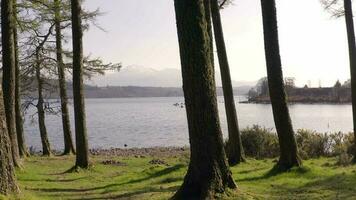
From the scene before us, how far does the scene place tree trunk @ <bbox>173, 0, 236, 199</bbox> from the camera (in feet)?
30.9

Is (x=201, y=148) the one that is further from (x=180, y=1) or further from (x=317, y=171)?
(x=317, y=171)

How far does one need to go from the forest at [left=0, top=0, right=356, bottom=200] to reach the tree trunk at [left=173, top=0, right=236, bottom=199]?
0.7 inches

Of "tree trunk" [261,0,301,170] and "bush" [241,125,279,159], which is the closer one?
"tree trunk" [261,0,301,170]

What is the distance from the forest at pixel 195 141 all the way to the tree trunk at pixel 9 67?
3cm

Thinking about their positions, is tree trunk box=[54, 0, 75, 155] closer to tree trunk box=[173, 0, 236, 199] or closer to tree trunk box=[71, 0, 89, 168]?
tree trunk box=[71, 0, 89, 168]

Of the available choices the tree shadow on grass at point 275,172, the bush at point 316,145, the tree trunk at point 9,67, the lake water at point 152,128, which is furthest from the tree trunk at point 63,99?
the tree shadow on grass at point 275,172

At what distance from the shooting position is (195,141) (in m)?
9.54

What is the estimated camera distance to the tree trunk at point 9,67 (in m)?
A: 16.5

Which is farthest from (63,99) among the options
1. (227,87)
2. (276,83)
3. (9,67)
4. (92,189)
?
(276,83)

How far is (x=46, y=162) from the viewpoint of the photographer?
2169cm

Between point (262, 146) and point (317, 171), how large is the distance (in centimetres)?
950

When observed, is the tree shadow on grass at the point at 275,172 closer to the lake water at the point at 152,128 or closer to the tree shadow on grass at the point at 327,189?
the tree shadow on grass at the point at 327,189

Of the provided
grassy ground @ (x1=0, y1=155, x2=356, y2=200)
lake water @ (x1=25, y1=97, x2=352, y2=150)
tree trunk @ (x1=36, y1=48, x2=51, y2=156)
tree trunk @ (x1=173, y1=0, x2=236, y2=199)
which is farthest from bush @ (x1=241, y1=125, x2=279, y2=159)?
tree trunk @ (x1=173, y1=0, x2=236, y2=199)

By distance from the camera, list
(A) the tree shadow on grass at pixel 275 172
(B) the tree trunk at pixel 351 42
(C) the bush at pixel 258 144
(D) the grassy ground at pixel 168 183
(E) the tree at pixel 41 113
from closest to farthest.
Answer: (D) the grassy ground at pixel 168 183 < (A) the tree shadow on grass at pixel 275 172 < (B) the tree trunk at pixel 351 42 < (C) the bush at pixel 258 144 < (E) the tree at pixel 41 113
